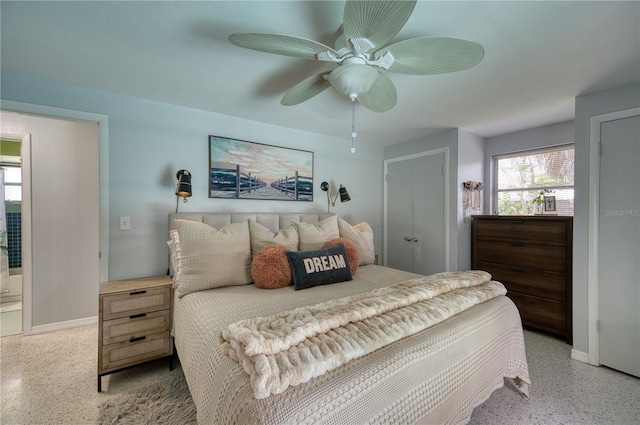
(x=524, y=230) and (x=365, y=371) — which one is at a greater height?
(x=524, y=230)

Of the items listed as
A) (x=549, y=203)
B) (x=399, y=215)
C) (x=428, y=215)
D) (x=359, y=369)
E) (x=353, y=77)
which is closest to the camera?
(x=359, y=369)

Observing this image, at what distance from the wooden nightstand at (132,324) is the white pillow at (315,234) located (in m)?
1.15

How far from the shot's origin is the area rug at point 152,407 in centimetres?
153

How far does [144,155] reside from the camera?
229 centimetres

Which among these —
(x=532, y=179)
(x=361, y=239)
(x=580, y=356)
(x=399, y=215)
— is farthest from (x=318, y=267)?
(x=532, y=179)

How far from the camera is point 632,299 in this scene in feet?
6.51

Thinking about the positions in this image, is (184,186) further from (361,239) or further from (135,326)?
(361,239)

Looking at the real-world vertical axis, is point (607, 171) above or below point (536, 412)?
above

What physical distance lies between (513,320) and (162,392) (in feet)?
8.07

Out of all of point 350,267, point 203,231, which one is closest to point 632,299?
point 350,267

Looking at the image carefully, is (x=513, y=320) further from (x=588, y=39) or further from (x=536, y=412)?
(x=588, y=39)

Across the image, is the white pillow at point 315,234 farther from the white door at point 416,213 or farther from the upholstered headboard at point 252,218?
the white door at point 416,213

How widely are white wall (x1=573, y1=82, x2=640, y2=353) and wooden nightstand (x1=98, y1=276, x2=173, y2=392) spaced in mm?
3471

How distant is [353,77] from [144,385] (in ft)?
8.38
